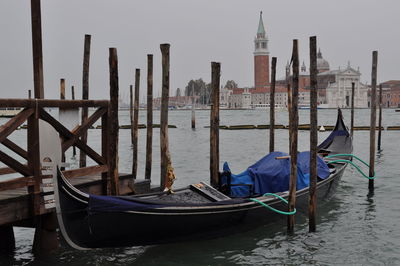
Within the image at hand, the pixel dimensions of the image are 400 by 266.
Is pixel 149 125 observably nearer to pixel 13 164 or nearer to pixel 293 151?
pixel 293 151

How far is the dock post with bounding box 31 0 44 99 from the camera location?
4.97m

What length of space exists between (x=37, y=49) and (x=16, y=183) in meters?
1.37

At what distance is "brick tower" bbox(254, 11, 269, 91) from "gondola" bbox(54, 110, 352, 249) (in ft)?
275

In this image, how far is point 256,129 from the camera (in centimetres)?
2977

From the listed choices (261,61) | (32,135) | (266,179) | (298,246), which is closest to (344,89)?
(261,61)

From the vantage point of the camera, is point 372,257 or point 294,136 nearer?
point 372,257

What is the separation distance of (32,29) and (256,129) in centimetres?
2524

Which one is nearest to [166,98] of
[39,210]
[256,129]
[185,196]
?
[185,196]

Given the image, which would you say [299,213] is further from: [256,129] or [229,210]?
[256,129]

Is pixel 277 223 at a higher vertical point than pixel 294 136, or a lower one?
lower

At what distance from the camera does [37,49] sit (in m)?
4.98

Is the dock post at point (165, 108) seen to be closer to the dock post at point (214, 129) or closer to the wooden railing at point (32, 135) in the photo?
the dock post at point (214, 129)

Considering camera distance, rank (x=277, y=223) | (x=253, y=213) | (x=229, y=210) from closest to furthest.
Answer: (x=229, y=210)
(x=253, y=213)
(x=277, y=223)

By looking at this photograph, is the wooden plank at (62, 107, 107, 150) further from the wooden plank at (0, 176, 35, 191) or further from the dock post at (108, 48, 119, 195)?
the wooden plank at (0, 176, 35, 191)
